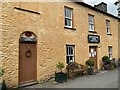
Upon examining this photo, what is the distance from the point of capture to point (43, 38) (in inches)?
468

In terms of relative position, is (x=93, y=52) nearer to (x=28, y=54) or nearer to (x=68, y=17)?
(x=68, y=17)

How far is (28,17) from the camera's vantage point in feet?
36.0

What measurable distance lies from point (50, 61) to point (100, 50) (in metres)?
7.21

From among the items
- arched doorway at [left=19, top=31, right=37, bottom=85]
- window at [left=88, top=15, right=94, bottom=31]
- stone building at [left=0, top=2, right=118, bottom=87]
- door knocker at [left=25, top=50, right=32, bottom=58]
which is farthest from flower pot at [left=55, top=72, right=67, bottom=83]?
window at [left=88, top=15, right=94, bottom=31]

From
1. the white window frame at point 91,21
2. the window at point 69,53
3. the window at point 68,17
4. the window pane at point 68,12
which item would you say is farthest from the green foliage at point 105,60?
the window pane at point 68,12

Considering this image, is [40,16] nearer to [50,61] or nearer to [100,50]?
[50,61]

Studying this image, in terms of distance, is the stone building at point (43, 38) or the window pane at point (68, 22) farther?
A: the window pane at point (68, 22)

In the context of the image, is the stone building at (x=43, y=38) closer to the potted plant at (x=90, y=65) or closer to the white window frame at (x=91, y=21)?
the white window frame at (x=91, y=21)

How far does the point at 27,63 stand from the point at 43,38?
1.89 m

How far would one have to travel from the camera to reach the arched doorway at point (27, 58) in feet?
35.0

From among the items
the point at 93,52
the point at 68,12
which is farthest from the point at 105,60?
the point at 68,12

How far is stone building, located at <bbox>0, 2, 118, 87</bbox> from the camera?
10.0m

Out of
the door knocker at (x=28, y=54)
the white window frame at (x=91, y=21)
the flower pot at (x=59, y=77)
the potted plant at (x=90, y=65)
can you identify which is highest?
the white window frame at (x=91, y=21)

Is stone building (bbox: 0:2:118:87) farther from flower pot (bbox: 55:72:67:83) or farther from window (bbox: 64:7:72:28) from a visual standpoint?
flower pot (bbox: 55:72:67:83)
